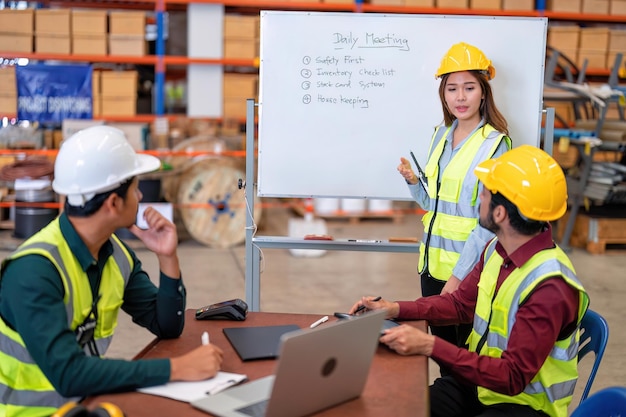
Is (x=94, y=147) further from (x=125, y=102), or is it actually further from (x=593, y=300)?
(x=125, y=102)

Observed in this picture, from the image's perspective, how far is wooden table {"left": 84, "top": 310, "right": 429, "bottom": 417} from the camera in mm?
1865

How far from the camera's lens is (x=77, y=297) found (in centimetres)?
207

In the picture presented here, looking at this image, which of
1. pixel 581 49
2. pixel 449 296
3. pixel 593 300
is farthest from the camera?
pixel 581 49

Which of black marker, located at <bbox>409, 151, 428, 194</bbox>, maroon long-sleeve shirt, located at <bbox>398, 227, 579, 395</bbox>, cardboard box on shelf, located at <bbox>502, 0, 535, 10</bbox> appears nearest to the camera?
maroon long-sleeve shirt, located at <bbox>398, 227, 579, 395</bbox>

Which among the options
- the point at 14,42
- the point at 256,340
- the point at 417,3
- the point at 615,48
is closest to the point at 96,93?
the point at 14,42

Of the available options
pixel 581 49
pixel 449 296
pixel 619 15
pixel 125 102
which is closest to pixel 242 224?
pixel 125 102

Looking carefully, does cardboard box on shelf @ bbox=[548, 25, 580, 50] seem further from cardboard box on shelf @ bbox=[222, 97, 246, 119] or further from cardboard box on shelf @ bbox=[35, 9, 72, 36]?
cardboard box on shelf @ bbox=[35, 9, 72, 36]

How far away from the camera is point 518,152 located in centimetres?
235

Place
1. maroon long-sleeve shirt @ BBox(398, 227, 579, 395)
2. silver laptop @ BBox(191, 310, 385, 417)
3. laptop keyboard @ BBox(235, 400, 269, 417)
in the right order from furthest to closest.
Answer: maroon long-sleeve shirt @ BBox(398, 227, 579, 395) < laptop keyboard @ BBox(235, 400, 269, 417) < silver laptop @ BBox(191, 310, 385, 417)

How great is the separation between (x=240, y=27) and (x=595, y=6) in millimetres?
→ 3639

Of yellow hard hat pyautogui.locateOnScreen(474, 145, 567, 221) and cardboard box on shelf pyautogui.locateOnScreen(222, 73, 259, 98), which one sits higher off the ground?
cardboard box on shelf pyautogui.locateOnScreen(222, 73, 259, 98)

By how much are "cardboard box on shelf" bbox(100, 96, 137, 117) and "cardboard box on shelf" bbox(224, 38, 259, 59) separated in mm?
990

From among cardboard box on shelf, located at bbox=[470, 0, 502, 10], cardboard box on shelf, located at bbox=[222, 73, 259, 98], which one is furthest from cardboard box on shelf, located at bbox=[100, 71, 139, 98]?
cardboard box on shelf, located at bbox=[470, 0, 502, 10]

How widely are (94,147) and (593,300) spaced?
190 inches
